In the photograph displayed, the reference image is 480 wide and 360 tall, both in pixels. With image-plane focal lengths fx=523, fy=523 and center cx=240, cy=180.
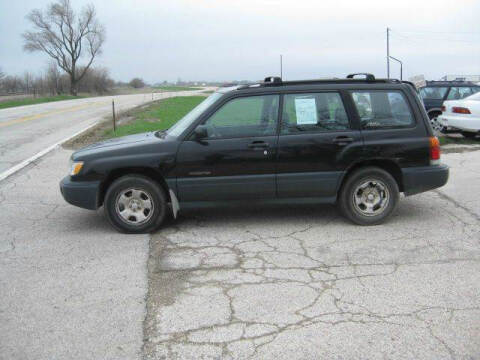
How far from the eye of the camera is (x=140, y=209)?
6.11 metres

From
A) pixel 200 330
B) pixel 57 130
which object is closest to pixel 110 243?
pixel 200 330

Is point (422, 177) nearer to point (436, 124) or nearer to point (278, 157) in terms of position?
point (278, 157)

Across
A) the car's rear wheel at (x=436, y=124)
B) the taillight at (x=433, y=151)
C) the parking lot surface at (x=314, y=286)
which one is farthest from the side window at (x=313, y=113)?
the car's rear wheel at (x=436, y=124)

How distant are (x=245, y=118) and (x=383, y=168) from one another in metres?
1.80

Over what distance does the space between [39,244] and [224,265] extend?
7.25 ft

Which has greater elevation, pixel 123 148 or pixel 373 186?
pixel 123 148

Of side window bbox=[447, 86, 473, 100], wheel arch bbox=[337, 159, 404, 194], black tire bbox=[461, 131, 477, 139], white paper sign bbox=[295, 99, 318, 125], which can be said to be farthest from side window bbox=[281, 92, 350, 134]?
side window bbox=[447, 86, 473, 100]

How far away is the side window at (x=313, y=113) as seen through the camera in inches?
243

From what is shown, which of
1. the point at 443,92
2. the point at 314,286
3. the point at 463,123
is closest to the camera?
the point at 314,286

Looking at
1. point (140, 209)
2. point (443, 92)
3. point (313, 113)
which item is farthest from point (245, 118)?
point (443, 92)

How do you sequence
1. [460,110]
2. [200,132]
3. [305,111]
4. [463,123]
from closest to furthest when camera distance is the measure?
1. [200,132]
2. [305,111]
3. [463,123]
4. [460,110]

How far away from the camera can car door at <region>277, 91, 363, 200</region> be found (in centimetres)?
610

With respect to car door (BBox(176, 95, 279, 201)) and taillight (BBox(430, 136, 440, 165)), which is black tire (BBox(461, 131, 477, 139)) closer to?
taillight (BBox(430, 136, 440, 165))

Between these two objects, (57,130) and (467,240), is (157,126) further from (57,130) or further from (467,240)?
(467,240)
